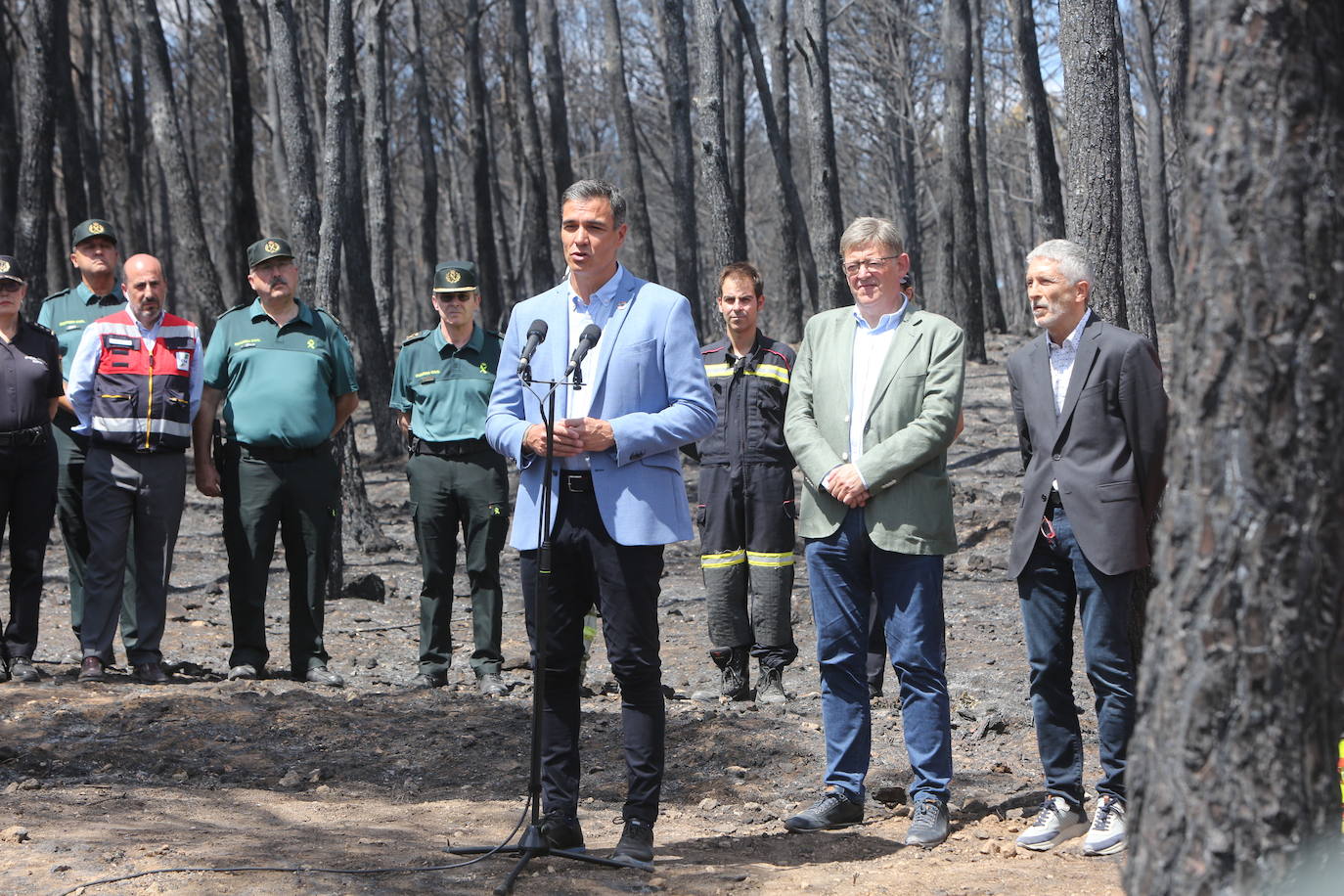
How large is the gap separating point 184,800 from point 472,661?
2.37 metres

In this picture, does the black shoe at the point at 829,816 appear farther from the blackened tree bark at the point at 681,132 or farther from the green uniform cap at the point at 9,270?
the blackened tree bark at the point at 681,132

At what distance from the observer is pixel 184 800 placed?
592 cm

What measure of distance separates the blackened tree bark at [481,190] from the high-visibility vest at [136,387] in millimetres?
15171

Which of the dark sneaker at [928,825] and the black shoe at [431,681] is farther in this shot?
the black shoe at [431,681]

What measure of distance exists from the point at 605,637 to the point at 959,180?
18.5 m

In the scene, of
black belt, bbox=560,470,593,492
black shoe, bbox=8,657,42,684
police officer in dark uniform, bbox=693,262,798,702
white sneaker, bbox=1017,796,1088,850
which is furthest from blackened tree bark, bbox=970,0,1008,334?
black belt, bbox=560,470,593,492

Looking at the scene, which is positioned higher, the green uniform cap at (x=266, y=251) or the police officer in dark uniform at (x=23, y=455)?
the green uniform cap at (x=266, y=251)

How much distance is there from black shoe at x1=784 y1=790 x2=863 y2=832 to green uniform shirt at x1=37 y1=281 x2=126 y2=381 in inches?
218

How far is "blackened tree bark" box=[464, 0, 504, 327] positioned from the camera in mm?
23641

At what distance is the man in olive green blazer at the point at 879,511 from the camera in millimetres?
5309

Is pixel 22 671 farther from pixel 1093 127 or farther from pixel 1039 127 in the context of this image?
pixel 1039 127

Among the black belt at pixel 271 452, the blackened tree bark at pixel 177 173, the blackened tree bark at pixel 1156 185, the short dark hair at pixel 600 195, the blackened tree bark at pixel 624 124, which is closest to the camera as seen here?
the short dark hair at pixel 600 195

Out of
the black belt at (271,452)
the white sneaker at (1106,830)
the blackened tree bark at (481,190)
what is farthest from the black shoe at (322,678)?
the blackened tree bark at (481,190)

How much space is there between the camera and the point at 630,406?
16.2ft
